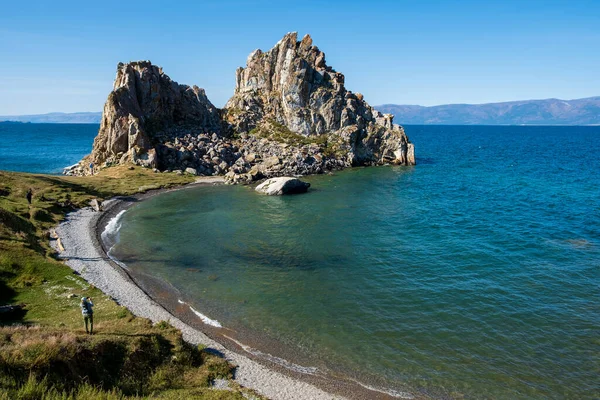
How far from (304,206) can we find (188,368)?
5371 cm

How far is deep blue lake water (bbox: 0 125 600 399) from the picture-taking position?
2956 cm

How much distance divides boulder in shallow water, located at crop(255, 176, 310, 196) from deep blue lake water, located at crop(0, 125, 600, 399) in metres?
3.50

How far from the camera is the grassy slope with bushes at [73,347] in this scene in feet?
69.0

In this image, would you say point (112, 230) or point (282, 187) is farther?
point (282, 187)

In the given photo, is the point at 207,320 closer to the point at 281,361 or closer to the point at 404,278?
the point at 281,361

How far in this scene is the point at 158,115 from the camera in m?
123

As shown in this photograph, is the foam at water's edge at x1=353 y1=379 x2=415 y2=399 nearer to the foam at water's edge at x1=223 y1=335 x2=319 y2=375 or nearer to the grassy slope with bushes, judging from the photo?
the foam at water's edge at x1=223 y1=335 x2=319 y2=375

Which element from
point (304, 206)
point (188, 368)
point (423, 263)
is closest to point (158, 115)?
point (304, 206)

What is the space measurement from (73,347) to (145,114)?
10719 cm

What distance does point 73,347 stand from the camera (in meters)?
24.0

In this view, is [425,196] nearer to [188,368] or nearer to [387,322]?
[387,322]

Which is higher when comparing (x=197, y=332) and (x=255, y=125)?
(x=255, y=125)

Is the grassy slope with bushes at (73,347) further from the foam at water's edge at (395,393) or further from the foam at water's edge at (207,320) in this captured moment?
the foam at water's edge at (395,393)

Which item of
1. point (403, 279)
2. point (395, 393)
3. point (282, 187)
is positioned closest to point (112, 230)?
point (282, 187)
